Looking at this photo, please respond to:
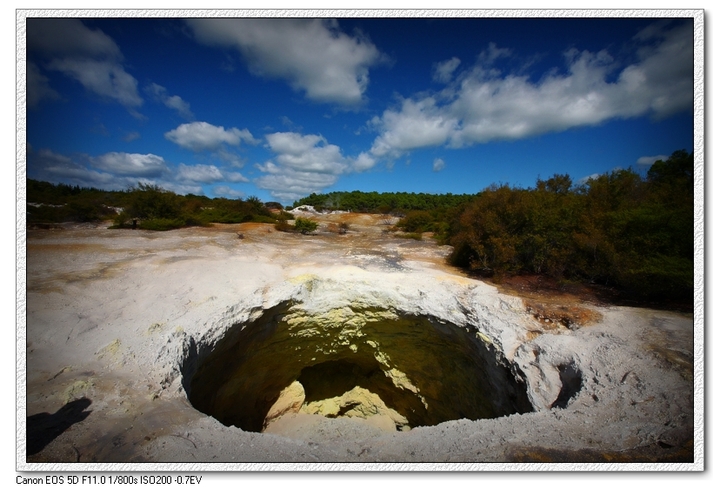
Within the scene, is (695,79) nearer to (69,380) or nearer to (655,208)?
(655,208)

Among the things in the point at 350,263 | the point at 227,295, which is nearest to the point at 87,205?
the point at 227,295

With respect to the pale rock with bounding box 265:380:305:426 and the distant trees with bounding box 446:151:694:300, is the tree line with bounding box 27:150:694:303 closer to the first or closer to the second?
the distant trees with bounding box 446:151:694:300

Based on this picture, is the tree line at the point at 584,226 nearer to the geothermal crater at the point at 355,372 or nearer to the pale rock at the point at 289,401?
the geothermal crater at the point at 355,372

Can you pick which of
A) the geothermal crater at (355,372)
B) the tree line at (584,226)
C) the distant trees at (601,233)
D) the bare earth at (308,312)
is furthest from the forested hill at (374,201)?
the bare earth at (308,312)

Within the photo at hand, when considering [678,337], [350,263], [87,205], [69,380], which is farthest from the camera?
[87,205]

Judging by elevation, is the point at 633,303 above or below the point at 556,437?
above

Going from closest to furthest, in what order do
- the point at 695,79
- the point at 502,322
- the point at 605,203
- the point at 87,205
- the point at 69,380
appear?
the point at 695,79 → the point at 69,380 → the point at 502,322 → the point at 605,203 → the point at 87,205
